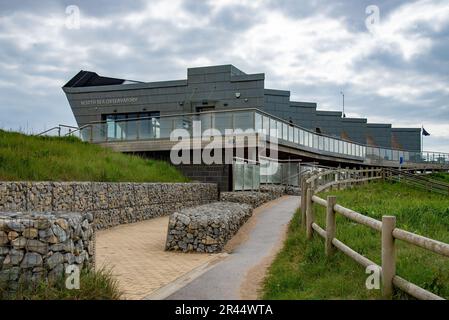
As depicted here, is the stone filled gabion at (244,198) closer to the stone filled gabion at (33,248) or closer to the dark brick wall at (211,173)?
the dark brick wall at (211,173)

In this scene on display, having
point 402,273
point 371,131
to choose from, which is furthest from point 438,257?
point 371,131

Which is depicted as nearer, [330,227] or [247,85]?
[330,227]

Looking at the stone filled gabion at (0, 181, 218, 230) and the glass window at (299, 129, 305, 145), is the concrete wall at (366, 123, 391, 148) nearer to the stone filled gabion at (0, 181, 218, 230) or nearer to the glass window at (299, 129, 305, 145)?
the glass window at (299, 129, 305, 145)

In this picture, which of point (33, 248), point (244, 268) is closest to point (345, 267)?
point (244, 268)

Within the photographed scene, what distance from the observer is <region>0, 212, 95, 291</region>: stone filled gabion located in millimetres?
5914

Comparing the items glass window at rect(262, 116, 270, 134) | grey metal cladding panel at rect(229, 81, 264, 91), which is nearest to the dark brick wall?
glass window at rect(262, 116, 270, 134)

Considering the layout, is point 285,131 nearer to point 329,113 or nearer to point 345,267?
point 345,267

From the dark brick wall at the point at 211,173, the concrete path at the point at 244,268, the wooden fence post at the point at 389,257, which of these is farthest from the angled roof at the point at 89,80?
the wooden fence post at the point at 389,257

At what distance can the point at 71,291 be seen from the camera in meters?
5.80

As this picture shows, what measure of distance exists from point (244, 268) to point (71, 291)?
4024mm

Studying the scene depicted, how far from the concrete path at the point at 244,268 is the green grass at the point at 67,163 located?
5657 millimetres

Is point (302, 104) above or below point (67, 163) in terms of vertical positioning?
above

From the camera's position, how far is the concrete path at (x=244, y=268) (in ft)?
23.1

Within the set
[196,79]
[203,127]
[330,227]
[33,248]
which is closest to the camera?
[33,248]
